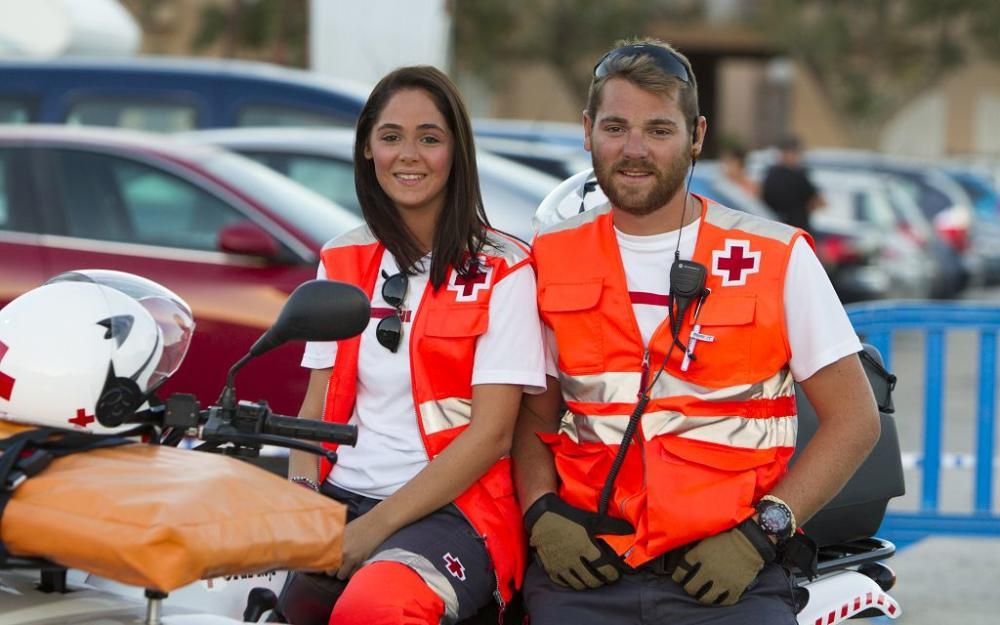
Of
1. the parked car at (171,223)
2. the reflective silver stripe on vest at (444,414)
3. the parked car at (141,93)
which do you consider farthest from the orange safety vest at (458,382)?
the parked car at (141,93)

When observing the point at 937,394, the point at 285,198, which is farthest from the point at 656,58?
the point at 285,198

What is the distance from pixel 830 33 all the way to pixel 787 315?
37.5m

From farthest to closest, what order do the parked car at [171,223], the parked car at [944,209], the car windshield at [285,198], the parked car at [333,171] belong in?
1. the parked car at [944,209]
2. the parked car at [333,171]
3. the car windshield at [285,198]
4. the parked car at [171,223]

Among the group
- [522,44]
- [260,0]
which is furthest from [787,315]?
[522,44]

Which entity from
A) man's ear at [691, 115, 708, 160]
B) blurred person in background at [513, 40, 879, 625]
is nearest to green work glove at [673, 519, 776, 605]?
blurred person in background at [513, 40, 879, 625]

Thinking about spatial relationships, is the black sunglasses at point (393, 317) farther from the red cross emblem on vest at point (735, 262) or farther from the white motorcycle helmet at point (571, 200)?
the red cross emblem on vest at point (735, 262)

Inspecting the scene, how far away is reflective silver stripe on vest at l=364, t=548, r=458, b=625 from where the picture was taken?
3.01 meters

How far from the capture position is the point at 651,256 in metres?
3.25

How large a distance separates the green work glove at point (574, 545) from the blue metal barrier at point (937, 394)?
3.44 meters

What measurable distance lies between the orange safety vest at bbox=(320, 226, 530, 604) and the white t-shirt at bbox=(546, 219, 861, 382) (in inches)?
11.3

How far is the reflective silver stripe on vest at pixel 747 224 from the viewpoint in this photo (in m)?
3.17

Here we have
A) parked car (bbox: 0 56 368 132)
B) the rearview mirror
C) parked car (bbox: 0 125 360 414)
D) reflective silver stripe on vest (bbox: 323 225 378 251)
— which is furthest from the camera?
parked car (bbox: 0 56 368 132)

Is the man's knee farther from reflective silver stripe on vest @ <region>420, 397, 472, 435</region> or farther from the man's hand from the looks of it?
reflective silver stripe on vest @ <region>420, 397, 472, 435</region>

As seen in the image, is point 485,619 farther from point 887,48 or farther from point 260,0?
point 887,48
